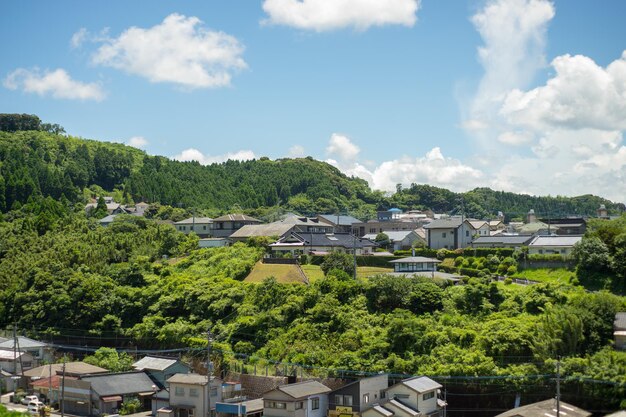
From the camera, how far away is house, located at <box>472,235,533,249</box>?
42188 millimetres

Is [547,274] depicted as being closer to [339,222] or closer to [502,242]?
[502,242]

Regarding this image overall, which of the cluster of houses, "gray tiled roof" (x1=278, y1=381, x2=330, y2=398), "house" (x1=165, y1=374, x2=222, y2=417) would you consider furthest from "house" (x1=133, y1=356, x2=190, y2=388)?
the cluster of houses

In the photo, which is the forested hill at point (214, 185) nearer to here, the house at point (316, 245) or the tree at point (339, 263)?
the house at point (316, 245)

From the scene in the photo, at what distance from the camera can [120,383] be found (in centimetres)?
2909

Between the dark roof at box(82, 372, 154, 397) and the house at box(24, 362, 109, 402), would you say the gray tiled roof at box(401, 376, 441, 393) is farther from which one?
the house at box(24, 362, 109, 402)

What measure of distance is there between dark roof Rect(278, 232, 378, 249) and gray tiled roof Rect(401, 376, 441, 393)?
63.5 feet

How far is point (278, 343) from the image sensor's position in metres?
31.4

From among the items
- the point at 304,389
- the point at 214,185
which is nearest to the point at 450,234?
the point at 304,389

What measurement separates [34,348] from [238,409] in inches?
601

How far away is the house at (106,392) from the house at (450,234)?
21.5 m

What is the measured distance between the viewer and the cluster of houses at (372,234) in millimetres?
42500

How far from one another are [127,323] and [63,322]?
155 inches

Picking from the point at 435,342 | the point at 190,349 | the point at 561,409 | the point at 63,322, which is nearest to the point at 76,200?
the point at 63,322

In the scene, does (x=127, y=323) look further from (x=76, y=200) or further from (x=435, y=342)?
(x=76, y=200)
